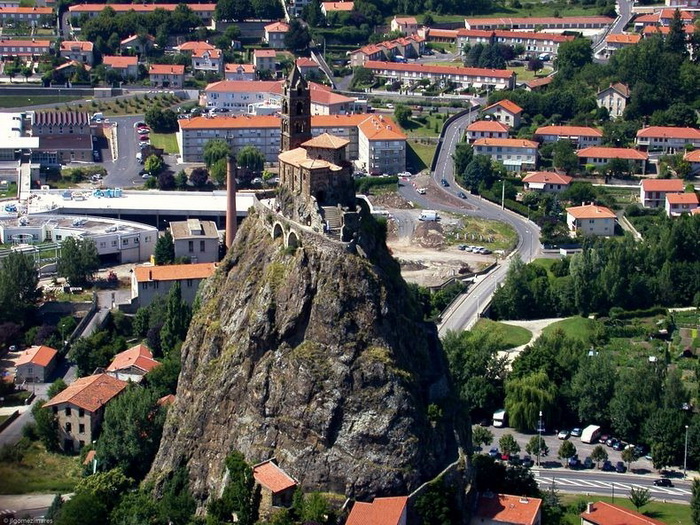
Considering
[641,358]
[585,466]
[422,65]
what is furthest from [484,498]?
[422,65]

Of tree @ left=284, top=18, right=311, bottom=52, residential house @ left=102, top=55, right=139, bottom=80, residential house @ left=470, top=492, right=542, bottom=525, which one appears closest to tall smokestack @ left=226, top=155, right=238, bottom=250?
residential house @ left=470, top=492, right=542, bottom=525

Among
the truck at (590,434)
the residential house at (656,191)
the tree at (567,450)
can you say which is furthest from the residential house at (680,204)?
the tree at (567,450)

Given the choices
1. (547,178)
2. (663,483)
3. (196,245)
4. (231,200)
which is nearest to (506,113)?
(547,178)

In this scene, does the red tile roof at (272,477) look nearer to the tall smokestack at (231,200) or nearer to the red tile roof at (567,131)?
the tall smokestack at (231,200)

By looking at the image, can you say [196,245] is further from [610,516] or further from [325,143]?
[610,516]

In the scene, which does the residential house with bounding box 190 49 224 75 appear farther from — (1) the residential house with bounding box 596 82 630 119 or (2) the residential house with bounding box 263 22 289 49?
(1) the residential house with bounding box 596 82 630 119

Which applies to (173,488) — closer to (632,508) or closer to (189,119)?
(632,508)
